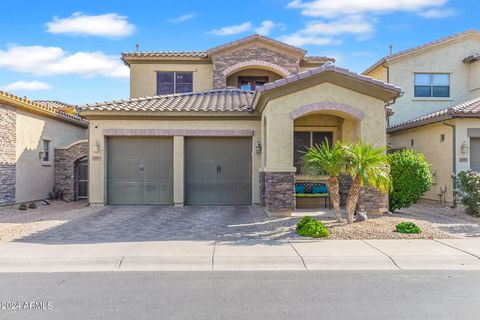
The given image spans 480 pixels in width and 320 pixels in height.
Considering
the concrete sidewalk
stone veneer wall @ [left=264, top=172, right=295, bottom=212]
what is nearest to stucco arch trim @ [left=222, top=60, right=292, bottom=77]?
stone veneer wall @ [left=264, top=172, right=295, bottom=212]

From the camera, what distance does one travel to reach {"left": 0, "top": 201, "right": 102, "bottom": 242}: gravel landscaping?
11188 millimetres

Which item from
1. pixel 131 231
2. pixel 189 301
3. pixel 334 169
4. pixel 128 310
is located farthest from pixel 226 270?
pixel 334 169

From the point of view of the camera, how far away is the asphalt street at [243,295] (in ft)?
18.5

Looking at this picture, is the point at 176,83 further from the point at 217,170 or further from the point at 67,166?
the point at 217,170

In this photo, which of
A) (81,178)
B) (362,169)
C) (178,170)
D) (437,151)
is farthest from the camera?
(81,178)

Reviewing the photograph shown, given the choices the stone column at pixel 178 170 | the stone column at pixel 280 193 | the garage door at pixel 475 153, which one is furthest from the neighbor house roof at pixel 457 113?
the stone column at pixel 178 170

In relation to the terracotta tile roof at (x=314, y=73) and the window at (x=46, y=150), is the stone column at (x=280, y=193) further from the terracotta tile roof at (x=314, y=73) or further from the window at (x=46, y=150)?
the window at (x=46, y=150)

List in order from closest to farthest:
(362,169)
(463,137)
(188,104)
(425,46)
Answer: (362,169)
(463,137)
(188,104)
(425,46)

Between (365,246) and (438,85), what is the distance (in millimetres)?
16890

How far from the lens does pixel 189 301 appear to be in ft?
20.1

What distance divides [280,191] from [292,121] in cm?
224

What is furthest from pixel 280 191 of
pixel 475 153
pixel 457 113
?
pixel 475 153

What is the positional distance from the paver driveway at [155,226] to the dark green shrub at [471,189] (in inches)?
284

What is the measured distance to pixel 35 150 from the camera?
18.4m
